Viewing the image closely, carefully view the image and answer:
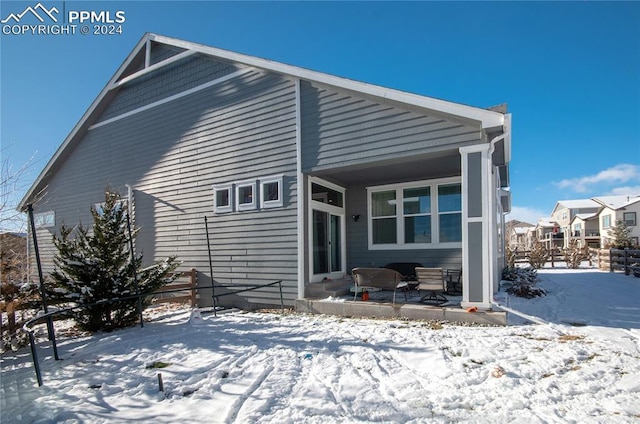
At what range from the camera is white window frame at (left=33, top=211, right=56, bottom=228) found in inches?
486

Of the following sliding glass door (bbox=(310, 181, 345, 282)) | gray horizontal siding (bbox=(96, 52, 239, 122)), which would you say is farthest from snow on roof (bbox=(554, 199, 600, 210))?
gray horizontal siding (bbox=(96, 52, 239, 122))

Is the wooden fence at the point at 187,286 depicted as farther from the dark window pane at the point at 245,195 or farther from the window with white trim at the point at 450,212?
the window with white trim at the point at 450,212

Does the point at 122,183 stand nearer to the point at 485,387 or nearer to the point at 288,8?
the point at 288,8

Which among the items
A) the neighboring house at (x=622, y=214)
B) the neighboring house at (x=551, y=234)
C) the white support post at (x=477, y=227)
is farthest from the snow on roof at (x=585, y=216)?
the white support post at (x=477, y=227)

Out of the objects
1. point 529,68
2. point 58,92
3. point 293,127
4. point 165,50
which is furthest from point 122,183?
point 529,68

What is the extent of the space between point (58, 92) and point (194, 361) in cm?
837

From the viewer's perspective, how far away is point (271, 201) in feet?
24.6

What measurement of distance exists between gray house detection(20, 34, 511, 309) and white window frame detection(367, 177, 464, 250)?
3cm

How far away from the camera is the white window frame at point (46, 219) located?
40.5 ft

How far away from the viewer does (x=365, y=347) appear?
423 centimetres

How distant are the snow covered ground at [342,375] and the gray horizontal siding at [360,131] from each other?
3126 mm

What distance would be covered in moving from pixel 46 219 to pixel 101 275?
9.55 m

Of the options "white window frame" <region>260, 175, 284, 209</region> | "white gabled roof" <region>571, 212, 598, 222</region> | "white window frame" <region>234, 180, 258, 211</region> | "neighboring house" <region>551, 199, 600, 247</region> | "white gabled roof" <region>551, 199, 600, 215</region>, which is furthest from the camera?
"white gabled roof" <region>551, 199, 600, 215</region>

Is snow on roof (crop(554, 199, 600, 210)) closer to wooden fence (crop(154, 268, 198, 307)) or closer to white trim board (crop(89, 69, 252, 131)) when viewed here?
white trim board (crop(89, 69, 252, 131))
